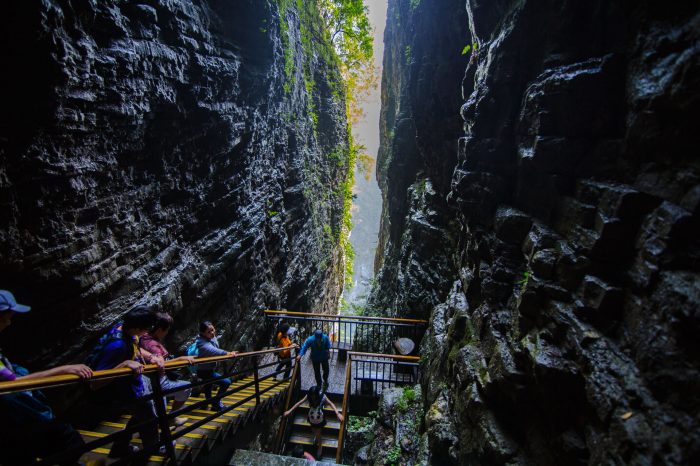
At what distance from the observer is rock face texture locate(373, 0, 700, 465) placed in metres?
2.30

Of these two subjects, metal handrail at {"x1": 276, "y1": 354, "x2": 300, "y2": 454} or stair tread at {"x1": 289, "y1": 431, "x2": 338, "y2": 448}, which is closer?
metal handrail at {"x1": 276, "y1": 354, "x2": 300, "y2": 454}

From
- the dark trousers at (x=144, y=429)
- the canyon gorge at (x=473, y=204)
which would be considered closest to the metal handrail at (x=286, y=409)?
the canyon gorge at (x=473, y=204)

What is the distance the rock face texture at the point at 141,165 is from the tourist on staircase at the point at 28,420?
Result: 1.37 metres

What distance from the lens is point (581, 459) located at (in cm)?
276

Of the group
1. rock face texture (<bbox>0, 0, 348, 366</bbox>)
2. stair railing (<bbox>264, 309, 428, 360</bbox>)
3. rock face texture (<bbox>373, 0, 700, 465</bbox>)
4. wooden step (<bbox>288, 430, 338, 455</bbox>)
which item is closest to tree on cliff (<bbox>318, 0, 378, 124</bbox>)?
rock face texture (<bbox>0, 0, 348, 366</bbox>)

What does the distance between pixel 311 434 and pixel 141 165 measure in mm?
6528

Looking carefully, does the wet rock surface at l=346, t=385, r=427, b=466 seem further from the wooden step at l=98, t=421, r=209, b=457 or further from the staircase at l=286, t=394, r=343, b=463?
the wooden step at l=98, t=421, r=209, b=457

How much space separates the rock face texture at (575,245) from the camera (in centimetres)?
230

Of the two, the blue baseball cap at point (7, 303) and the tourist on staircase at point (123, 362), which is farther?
the tourist on staircase at point (123, 362)

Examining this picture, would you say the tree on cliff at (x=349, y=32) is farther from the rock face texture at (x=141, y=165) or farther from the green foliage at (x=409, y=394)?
the green foliage at (x=409, y=394)

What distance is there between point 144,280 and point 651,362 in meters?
6.05

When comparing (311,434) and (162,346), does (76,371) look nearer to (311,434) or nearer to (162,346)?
(162,346)

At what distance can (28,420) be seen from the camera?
2057 millimetres

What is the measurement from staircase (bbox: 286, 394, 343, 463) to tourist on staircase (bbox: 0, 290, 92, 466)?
222 inches
